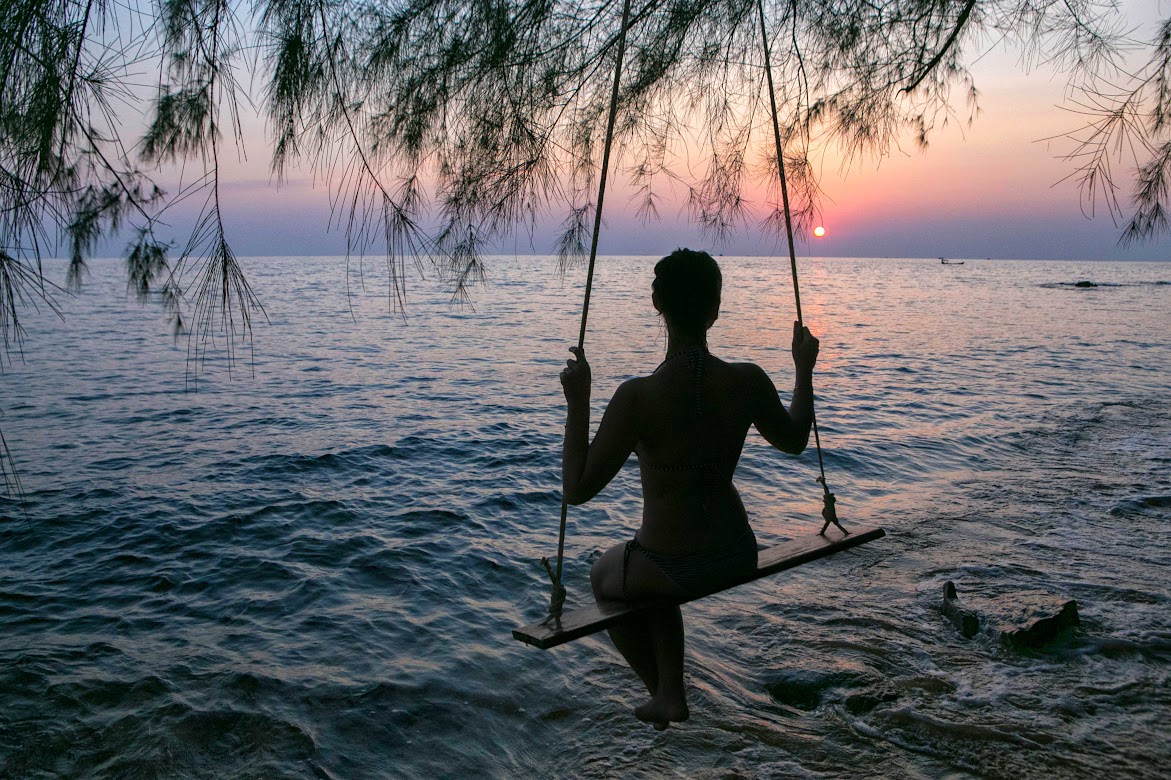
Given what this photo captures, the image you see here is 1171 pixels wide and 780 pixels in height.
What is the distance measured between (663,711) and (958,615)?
3334 millimetres

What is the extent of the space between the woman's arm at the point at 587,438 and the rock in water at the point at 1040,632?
3479 mm

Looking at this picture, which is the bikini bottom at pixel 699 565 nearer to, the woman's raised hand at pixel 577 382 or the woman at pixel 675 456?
the woman at pixel 675 456

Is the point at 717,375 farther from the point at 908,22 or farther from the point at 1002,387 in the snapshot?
the point at 1002,387

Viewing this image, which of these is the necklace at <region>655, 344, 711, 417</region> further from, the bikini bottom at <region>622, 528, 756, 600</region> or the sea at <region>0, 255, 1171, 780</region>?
the sea at <region>0, 255, 1171, 780</region>

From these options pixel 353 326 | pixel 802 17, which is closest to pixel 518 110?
pixel 802 17

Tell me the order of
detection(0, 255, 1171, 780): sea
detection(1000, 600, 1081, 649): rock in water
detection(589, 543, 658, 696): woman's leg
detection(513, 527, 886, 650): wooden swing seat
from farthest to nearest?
detection(1000, 600, 1081, 649): rock in water → detection(0, 255, 1171, 780): sea → detection(589, 543, 658, 696): woman's leg → detection(513, 527, 886, 650): wooden swing seat

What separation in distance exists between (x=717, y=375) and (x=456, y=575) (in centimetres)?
445

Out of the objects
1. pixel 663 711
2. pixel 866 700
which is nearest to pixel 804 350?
pixel 663 711

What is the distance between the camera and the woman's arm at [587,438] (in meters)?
2.40

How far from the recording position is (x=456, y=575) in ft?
20.9

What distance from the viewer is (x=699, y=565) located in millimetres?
2543

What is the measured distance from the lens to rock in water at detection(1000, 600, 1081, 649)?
183 inches

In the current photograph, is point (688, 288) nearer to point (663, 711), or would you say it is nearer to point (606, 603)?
point (606, 603)

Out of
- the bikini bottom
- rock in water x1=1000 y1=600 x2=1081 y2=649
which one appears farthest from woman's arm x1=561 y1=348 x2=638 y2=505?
rock in water x1=1000 y1=600 x2=1081 y2=649
